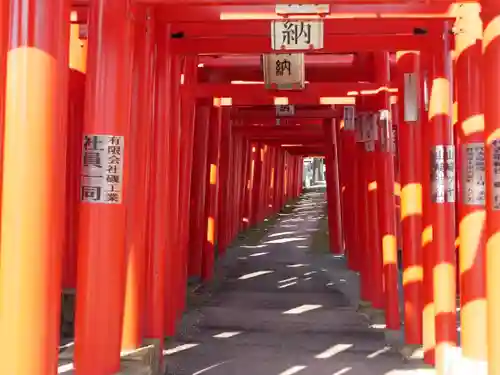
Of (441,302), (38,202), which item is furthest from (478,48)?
(38,202)

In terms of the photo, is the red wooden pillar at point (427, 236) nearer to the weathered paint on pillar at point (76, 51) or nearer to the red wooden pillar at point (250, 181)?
the weathered paint on pillar at point (76, 51)

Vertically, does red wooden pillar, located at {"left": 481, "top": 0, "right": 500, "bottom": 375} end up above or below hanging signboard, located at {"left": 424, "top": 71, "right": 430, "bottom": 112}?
below

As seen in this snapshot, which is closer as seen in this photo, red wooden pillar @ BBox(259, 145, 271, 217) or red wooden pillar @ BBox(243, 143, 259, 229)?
red wooden pillar @ BBox(243, 143, 259, 229)

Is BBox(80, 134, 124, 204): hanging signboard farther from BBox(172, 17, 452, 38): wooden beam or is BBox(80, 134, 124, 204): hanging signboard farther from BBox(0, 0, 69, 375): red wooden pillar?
BBox(172, 17, 452, 38): wooden beam

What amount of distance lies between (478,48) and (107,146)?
298 centimetres

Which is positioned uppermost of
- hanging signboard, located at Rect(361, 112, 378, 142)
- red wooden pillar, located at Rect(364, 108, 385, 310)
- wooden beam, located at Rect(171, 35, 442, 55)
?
wooden beam, located at Rect(171, 35, 442, 55)

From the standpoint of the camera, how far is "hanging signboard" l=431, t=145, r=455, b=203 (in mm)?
5566

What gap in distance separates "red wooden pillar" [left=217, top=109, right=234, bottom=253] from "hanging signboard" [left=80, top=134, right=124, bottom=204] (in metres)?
8.33

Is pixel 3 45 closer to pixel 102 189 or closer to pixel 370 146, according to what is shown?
pixel 102 189

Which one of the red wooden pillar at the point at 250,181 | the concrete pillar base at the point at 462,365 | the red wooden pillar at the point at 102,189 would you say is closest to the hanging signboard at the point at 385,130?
the concrete pillar base at the point at 462,365

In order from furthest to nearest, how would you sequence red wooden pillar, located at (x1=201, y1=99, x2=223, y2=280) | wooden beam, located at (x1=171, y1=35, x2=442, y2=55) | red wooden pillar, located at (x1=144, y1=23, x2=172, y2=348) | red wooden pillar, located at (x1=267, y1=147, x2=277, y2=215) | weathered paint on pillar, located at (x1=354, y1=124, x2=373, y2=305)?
red wooden pillar, located at (x1=267, y1=147, x2=277, y2=215)
red wooden pillar, located at (x1=201, y1=99, x2=223, y2=280)
weathered paint on pillar, located at (x1=354, y1=124, x2=373, y2=305)
wooden beam, located at (x1=171, y1=35, x2=442, y2=55)
red wooden pillar, located at (x1=144, y1=23, x2=172, y2=348)

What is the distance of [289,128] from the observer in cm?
1625

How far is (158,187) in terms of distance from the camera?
19.4ft

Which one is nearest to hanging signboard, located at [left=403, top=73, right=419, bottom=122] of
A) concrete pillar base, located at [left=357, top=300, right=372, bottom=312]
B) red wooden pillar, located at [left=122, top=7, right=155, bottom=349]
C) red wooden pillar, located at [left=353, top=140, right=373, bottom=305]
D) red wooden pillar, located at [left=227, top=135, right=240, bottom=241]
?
red wooden pillar, located at [left=353, top=140, right=373, bottom=305]
